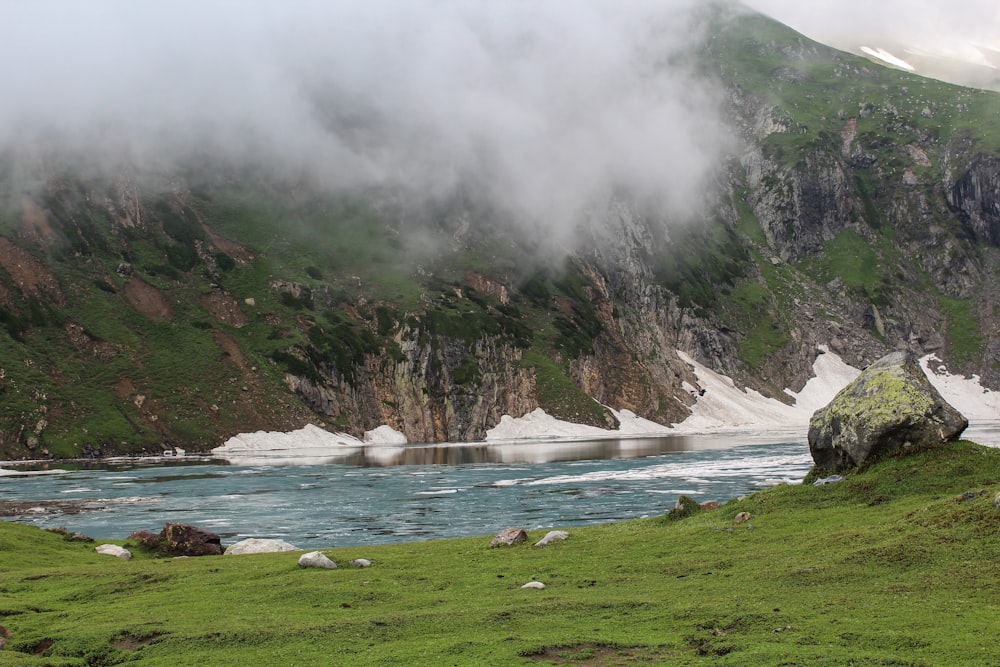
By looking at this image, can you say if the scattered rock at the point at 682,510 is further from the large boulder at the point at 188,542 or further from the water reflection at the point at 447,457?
the water reflection at the point at 447,457

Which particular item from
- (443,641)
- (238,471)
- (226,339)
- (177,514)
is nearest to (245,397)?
(226,339)

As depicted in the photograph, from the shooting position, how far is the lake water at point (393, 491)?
171 ft

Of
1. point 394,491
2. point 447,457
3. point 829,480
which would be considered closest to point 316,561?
point 829,480

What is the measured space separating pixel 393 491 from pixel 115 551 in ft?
125

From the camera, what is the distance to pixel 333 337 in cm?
18575

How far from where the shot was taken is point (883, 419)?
3456cm

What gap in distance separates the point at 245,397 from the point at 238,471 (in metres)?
58.5

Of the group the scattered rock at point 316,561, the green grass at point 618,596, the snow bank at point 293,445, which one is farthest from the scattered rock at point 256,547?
the snow bank at point 293,445

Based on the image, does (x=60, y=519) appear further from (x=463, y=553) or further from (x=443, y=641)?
(x=443, y=641)

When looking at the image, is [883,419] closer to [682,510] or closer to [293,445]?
[682,510]

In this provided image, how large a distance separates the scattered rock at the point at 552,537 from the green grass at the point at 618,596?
581 mm

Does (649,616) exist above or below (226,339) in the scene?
below

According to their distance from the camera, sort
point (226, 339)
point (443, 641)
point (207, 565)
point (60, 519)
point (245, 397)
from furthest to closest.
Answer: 1. point (226, 339)
2. point (245, 397)
3. point (60, 519)
4. point (207, 565)
5. point (443, 641)

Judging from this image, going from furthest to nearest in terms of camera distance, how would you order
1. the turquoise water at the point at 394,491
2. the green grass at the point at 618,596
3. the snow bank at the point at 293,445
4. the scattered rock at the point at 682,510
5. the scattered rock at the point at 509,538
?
the snow bank at the point at 293,445 → the turquoise water at the point at 394,491 → the scattered rock at the point at 682,510 → the scattered rock at the point at 509,538 → the green grass at the point at 618,596
